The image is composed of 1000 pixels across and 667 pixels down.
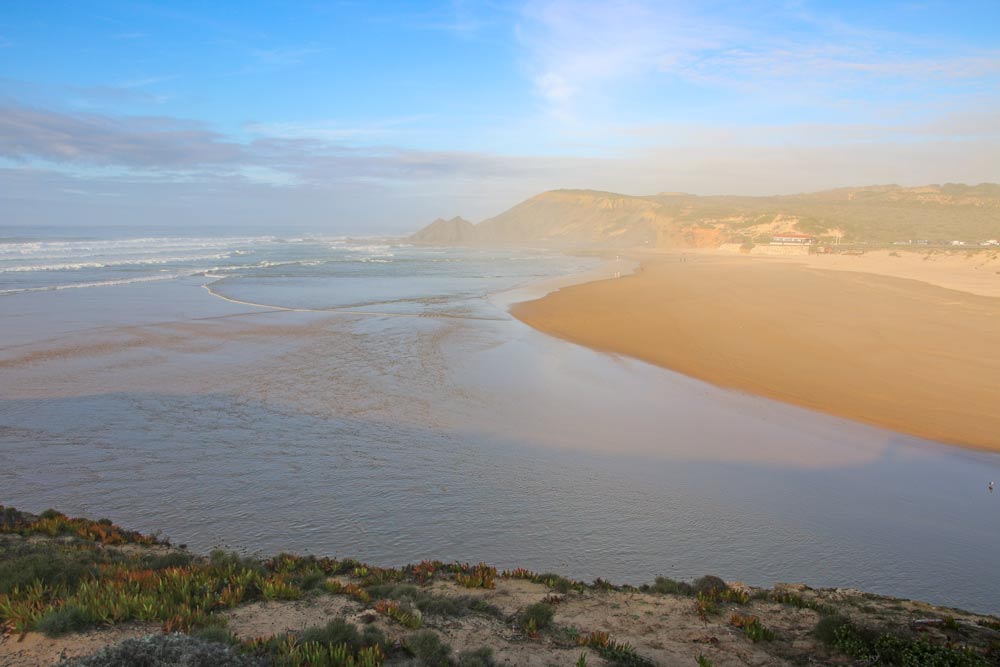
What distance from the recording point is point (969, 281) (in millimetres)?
32094

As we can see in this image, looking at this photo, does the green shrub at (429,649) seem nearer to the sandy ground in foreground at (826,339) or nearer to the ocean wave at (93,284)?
the sandy ground in foreground at (826,339)

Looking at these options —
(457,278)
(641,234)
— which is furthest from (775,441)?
(641,234)

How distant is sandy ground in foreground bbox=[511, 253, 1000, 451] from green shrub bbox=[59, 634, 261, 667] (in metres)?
11.4

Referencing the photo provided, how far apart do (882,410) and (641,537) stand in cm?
773

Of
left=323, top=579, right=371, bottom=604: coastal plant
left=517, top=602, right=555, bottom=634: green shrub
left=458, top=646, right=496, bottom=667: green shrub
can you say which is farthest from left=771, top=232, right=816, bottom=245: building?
left=458, top=646, right=496, bottom=667: green shrub

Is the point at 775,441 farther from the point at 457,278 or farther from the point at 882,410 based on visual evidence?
the point at 457,278

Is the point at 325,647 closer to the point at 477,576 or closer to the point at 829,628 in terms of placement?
the point at 477,576

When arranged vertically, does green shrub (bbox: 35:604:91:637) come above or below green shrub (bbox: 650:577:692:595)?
above

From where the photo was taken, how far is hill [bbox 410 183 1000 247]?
76.2 meters

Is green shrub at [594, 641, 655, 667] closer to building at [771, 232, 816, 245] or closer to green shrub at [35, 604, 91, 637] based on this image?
green shrub at [35, 604, 91, 637]

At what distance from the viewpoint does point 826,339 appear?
18.1 m

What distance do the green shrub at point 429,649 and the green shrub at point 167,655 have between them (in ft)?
3.45

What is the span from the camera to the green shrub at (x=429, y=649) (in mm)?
4141

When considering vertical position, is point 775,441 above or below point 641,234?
below
